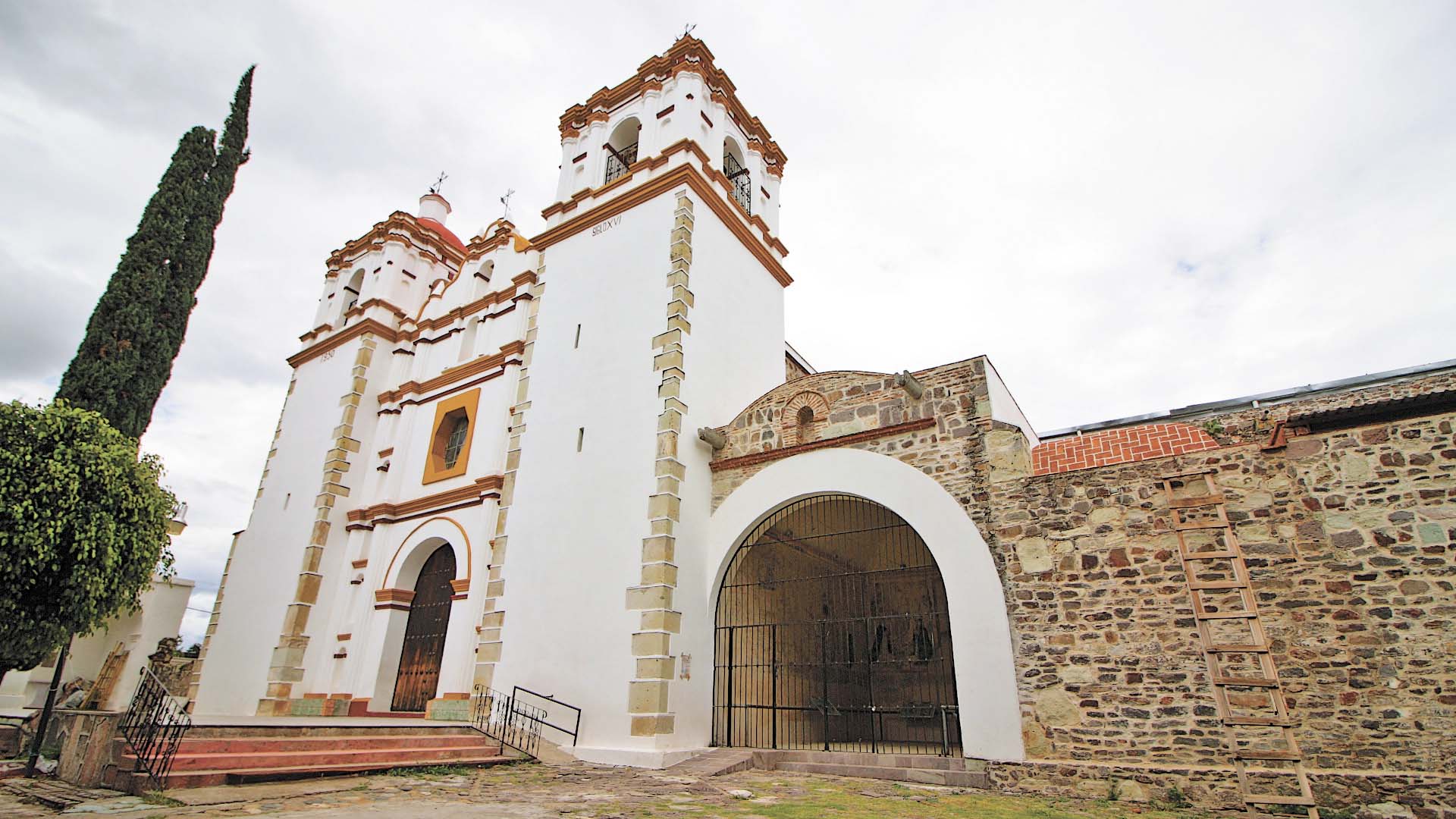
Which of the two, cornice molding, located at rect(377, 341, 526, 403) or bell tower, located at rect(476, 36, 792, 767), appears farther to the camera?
cornice molding, located at rect(377, 341, 526, 403)

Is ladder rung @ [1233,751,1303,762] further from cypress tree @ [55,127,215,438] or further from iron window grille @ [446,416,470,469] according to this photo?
cypress tree @ [55,127,215,438]

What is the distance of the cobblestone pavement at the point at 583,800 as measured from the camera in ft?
16.7

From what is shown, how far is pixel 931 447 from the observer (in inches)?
350

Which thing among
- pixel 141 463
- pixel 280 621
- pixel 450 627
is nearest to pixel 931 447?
pixel 450 627

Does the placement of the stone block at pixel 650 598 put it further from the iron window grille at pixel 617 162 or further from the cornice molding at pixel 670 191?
the iron window grille at pixel 617 162

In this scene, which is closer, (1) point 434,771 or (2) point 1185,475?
(2) point 1185,475

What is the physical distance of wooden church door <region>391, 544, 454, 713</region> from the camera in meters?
12.2

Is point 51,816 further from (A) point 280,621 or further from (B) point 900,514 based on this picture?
(A) point 280,621

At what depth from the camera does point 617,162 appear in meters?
13.9

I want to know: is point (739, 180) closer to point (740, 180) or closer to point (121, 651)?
point (740, 180)

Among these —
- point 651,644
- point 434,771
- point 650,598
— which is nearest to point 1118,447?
point 650,598

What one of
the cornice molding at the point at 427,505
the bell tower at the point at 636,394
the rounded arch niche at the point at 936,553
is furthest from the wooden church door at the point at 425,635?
the rounded arch niche at the point at 936,553

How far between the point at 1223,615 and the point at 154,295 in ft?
51.2

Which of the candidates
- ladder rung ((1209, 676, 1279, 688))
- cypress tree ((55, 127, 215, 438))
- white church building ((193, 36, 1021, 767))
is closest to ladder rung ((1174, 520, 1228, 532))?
ladder rung ((1209, 676, 1279, 688))
